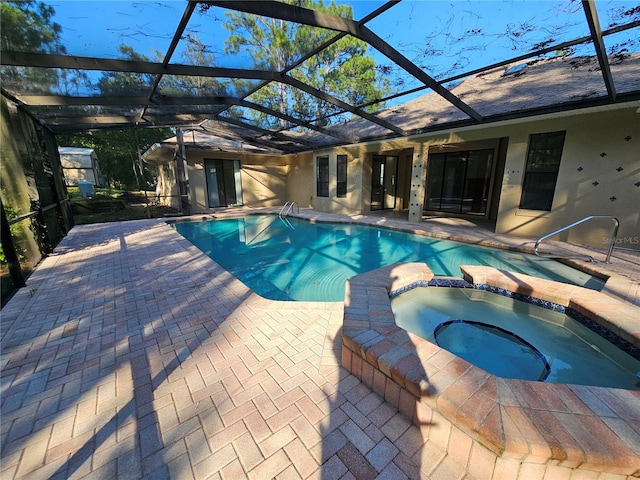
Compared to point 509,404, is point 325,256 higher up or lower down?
lower down

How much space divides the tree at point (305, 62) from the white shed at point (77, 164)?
17.9 m

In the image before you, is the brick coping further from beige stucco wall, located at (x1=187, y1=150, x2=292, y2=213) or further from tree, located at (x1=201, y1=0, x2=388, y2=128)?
beige stucco wall, located at (x1=187, y1=150, x2=292, y2=213)

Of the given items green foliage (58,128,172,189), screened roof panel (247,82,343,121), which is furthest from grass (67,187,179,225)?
screened roof panel (247,82,343,121)

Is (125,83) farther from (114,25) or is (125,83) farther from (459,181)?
(459,181)

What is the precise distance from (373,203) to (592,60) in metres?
7.69

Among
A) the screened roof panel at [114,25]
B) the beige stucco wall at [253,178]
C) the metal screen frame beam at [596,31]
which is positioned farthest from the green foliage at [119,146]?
the metal screen frame beam at [596,31]

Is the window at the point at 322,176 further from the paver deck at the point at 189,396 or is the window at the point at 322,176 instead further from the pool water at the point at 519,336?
the paver deck at the point at 189,396

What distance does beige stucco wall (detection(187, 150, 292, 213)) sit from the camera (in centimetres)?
1180

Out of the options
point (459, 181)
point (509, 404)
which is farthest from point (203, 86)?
point (459, 181)

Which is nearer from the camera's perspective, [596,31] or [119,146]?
[596,31]

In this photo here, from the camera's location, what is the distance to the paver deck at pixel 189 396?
4.81ft

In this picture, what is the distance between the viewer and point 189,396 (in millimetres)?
1926

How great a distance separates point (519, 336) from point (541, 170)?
18.7 feet

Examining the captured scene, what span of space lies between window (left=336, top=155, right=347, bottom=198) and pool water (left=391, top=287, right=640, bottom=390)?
7808 millimetres
